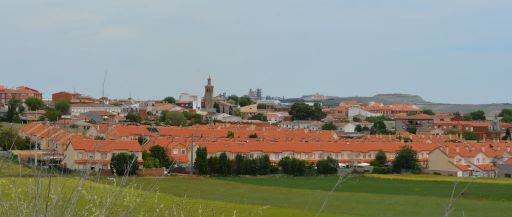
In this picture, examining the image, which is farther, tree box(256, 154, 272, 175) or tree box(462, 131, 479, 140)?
tree box(462, 131, 479, 140)

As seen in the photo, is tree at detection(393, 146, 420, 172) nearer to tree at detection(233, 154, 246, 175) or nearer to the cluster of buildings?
the cluster of buildings

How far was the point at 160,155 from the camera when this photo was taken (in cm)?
4303

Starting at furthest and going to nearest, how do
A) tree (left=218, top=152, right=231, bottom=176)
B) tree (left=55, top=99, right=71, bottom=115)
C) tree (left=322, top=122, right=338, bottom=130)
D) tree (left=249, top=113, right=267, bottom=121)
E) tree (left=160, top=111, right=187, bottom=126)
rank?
tree (left=249, top=113, right=267, bottom=121) → tree (left=55, top=99, right=71, bottom=115) → tree (left=322, top=122, right=338, bottom=130) → tree (left=160, top=111, right=187, bottom=126) → tree (left=218, top=152, right=231, bottom=176)

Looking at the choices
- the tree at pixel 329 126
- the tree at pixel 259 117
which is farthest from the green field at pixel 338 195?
the tree at pixel 259 117

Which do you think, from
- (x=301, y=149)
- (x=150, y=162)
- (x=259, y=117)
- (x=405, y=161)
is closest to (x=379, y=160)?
(x=405, y=161)

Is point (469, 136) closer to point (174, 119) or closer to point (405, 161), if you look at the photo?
Result: point (174, 119)

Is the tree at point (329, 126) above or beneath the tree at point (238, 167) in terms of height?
above

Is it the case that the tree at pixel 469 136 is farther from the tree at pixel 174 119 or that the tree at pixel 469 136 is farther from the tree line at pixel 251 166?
the tree line at pixel 251 166

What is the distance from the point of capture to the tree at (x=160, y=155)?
4261 cm

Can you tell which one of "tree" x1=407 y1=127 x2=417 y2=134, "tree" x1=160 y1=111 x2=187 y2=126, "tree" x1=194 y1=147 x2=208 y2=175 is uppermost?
"tree" x1=160 y1=111 x2=187 y2=126

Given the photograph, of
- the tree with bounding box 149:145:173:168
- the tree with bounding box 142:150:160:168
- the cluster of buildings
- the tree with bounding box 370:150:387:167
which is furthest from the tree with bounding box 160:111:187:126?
the tree with bounding box 142:150:160:168

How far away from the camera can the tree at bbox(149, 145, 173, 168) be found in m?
42.6

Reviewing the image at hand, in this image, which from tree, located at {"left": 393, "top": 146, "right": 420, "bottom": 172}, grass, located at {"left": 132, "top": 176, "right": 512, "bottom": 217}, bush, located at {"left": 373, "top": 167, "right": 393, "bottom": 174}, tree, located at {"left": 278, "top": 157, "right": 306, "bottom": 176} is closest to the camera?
grass, located at {"left": 132, "top": 176, "right": 512, "bottom": 217}

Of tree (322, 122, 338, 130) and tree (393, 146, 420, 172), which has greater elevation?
tree (322, 122, 338, 130)
